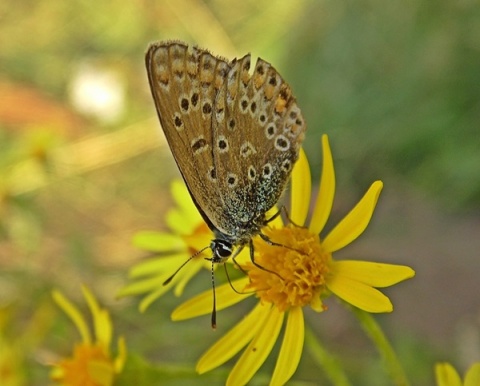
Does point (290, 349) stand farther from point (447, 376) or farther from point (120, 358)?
point (120, 358)

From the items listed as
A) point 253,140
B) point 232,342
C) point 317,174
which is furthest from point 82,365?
point 317,174

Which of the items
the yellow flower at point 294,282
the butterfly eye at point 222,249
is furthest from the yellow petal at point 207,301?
the butterfly eye at point 222,249

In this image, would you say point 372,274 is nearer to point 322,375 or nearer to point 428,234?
point 322,375

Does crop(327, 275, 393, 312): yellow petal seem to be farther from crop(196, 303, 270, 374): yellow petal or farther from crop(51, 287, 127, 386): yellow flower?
crop(51, 287, 127, 386): yellow flower

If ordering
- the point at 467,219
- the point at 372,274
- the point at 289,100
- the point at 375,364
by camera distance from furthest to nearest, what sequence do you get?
Result: the point at 467,219
the point at 375,364
the point at 289,100
the point at 372,274

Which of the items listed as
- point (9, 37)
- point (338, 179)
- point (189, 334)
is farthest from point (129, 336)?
point (9, 37)

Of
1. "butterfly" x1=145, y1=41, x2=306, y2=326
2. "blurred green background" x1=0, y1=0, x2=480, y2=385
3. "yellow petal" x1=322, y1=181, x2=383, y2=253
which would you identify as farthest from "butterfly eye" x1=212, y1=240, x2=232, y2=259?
"blurred green background" x1=0, y1=0, x2=480, y2=385

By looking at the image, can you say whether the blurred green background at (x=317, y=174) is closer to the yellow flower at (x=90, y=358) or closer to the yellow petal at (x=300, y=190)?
the yellow flower at (x=90, y=358)

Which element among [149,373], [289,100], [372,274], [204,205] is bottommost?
[149,373]
